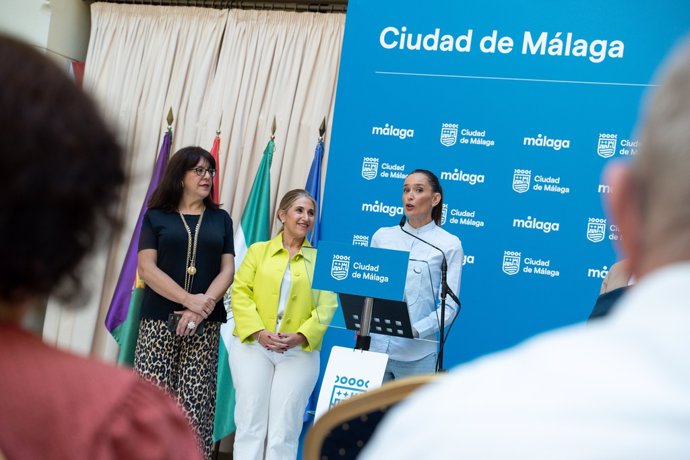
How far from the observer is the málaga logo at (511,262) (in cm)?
570

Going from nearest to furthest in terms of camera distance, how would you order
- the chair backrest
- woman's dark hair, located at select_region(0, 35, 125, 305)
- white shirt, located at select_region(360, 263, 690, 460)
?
white shirt, located at select_region(360, 263, 690, 460) → woman's dark hair, located at select_region(0, 35, 125, 305) → the chair backrest

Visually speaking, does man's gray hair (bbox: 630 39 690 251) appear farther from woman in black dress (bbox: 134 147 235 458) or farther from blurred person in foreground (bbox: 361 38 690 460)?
woman in black dress (bbox: 134 147 235 458)

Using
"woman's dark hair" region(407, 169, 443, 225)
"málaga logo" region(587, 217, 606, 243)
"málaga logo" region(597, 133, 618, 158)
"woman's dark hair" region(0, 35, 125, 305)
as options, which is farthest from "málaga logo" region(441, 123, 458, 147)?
"woman's dark hair" region(0, 35, 125, 305)

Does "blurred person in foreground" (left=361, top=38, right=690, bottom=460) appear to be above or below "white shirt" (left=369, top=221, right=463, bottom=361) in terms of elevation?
above

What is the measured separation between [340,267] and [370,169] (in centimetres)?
173

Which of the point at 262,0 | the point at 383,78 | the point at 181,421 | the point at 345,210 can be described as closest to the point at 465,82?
the point at 383,78

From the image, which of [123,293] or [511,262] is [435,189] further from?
[123,293]

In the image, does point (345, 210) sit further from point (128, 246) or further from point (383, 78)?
point (128, 246)

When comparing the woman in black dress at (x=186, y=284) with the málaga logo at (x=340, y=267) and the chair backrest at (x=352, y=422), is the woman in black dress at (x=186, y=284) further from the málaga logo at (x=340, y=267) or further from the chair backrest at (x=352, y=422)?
the chair backrest at (x=352, y=422)

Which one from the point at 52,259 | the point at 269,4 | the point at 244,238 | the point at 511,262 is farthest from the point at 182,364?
the point at 52,259

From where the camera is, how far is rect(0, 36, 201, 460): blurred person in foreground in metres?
0.76

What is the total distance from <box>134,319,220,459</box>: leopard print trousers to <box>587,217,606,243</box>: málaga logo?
2344mm

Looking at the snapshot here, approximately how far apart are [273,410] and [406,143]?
6.44 feet

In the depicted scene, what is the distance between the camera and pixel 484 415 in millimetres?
557
